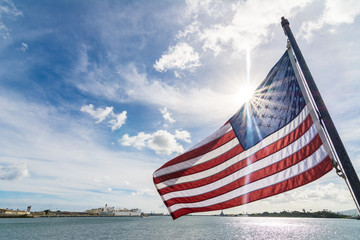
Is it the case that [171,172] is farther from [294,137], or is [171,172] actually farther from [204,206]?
[294,137]

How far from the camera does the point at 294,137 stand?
6363 millimetres

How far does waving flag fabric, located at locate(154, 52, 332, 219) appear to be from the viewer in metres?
6.02

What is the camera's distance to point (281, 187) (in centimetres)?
631

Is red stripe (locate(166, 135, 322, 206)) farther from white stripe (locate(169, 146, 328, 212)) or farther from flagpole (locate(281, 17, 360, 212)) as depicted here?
flagpole (locate(281, 17, 360, 212))

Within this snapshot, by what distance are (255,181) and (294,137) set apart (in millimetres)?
1928

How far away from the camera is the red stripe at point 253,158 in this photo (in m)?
6.20

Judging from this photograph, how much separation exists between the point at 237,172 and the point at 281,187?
160 centimetres

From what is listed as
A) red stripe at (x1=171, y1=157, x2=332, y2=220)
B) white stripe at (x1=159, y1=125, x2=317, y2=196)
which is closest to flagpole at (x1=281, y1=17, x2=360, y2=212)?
red stripe at (x1=171, y1=157, x2=332, y2=220)

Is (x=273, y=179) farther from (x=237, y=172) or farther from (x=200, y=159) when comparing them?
(x=200, y=159)

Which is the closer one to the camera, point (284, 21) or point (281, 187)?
point (284, 21)

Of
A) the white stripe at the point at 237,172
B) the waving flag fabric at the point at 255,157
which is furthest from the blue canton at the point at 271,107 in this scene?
the white stripe at the point at 237,172

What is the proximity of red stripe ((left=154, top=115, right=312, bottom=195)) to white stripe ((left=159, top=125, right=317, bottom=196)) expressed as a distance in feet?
0.35

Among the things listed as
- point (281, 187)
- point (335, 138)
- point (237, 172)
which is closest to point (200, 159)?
point (237, 172)

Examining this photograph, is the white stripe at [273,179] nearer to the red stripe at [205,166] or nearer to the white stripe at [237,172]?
the white stripe at [237,172]
